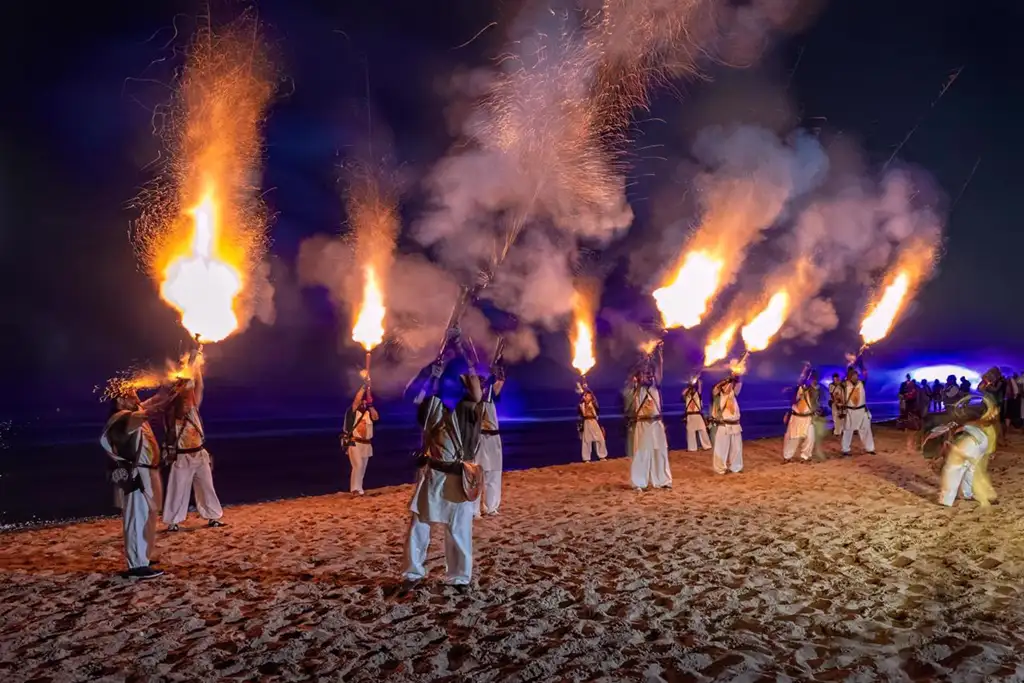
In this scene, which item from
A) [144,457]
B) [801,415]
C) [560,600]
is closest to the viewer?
[560,600]

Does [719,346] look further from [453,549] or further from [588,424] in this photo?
[453,549]

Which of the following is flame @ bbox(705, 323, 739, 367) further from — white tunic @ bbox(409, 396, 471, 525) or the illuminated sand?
white tunic @ bbox(409, 396, 471, 525)

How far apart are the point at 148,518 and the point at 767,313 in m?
14.5

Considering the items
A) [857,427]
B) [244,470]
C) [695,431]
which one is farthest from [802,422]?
[244,470]

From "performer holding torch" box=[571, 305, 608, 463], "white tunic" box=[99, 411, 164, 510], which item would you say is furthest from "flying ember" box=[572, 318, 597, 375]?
"white tunic" box=[99, 411, 164, 510]

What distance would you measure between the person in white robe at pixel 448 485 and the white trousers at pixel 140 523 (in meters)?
2.85

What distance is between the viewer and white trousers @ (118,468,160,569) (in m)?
6.89

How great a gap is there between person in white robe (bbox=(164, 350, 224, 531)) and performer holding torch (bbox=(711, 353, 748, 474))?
32.4ft

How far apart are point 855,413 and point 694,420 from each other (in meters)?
4.34

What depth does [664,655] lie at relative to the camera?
4.59 m

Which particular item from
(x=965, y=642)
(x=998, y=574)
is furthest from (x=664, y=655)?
(x=998, y=574)

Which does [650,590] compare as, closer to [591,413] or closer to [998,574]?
[998,574]

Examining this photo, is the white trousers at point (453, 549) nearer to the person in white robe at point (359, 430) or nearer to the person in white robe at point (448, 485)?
the person in white robe at point (448, 485)

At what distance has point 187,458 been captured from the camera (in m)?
9.48
